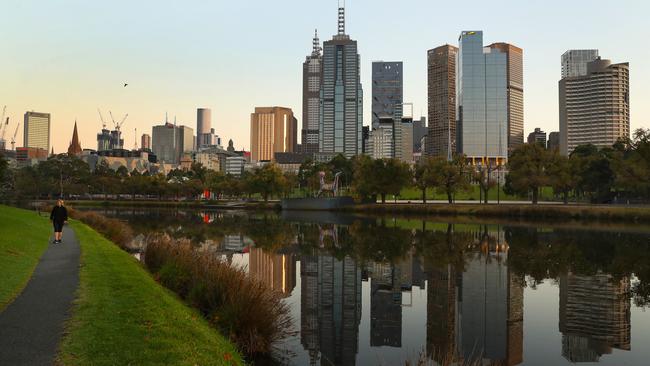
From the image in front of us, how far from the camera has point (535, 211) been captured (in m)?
70.9

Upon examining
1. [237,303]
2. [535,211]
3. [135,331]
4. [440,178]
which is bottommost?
[135,331]

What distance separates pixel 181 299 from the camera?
16141 millimetres

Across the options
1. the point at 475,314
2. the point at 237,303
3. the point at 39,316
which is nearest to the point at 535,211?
the point at 475,314

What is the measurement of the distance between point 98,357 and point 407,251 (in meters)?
25.7

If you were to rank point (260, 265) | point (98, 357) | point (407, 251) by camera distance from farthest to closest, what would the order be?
1. point (407, 251)
2. point (260, 265)
3. point (98, 357)

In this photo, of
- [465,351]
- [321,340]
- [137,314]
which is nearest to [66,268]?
[137,314]

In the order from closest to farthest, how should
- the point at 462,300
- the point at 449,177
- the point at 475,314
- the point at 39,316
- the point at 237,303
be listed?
the point at 39,316 < the point at 237,303 < the point at 475,314 < the point at 462,300 < the point at 449,177

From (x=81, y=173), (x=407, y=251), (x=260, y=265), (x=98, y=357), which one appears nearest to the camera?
(x=98, y=357)

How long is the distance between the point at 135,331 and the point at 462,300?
12.2m

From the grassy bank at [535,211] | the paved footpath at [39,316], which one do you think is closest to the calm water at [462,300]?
the paved footpath at [39,316]

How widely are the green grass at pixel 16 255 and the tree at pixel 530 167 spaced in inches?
2786

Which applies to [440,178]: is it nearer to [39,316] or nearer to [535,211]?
[535,211]

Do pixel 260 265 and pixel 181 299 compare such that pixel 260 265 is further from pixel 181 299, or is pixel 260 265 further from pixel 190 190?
pixel 190 190

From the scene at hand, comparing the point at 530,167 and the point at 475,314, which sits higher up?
the point at 530,167
